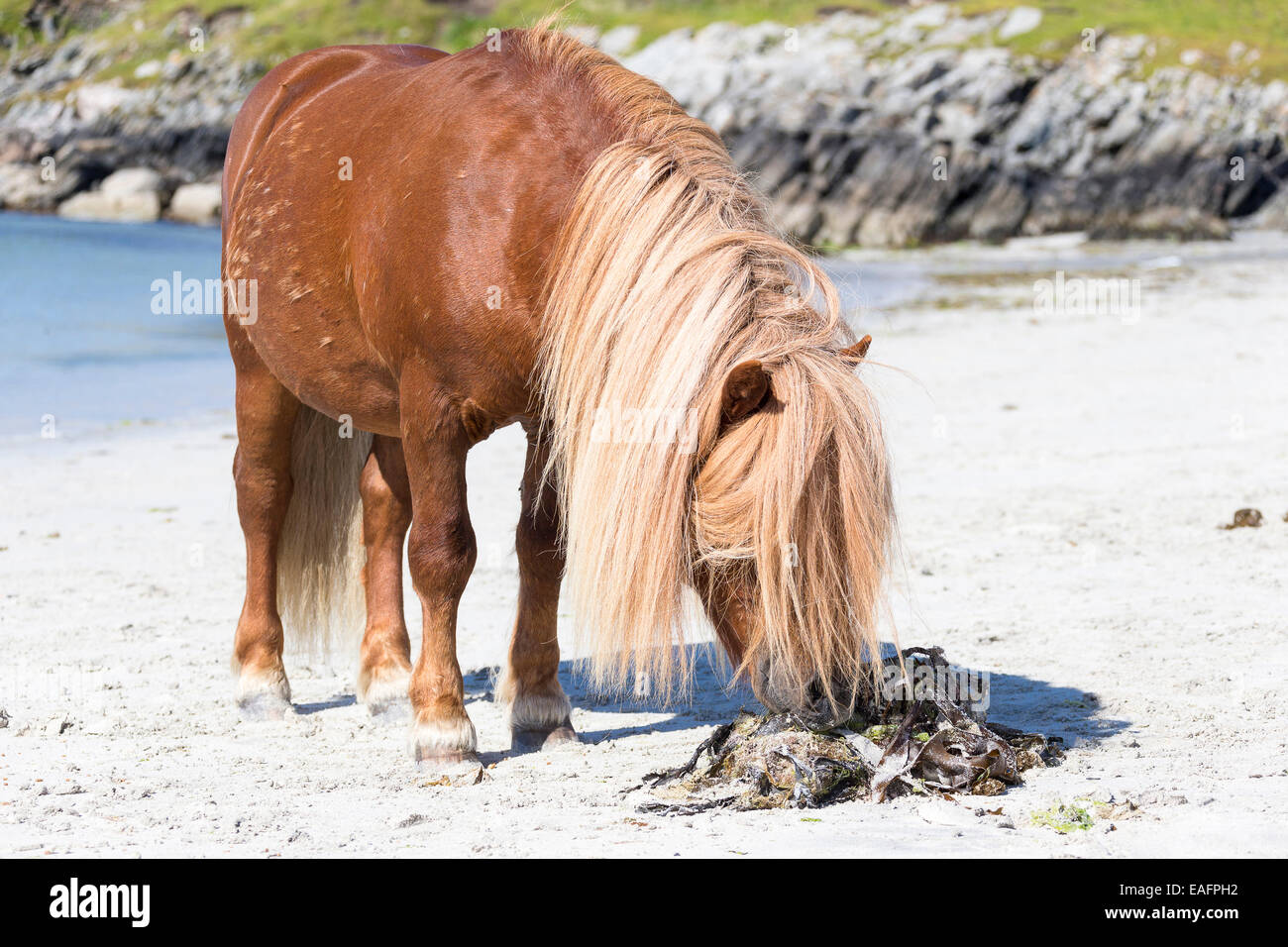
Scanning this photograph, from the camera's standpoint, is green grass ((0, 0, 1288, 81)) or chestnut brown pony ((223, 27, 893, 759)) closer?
chestnut brown pony ((223, 27, 893, 759))

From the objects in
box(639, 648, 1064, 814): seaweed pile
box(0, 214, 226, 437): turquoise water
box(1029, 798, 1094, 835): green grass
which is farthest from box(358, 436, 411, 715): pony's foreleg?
box(0, 214, 226, 437): turquoise water

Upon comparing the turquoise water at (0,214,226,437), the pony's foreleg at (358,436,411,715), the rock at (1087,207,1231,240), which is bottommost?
the pony's foreleg at (358,436,411,715)

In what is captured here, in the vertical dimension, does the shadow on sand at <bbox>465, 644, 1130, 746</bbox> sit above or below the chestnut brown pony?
below

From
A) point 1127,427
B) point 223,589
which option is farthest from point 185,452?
point 1127,427

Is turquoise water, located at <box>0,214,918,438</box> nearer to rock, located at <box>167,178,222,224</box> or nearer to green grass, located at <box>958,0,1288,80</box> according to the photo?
rock, located at <box>167,178,222,224</box>

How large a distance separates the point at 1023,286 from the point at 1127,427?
13.0 m

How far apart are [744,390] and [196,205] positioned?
→ 41.9 metres

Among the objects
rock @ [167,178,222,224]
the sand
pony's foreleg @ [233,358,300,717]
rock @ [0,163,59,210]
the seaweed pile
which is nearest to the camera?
the sand

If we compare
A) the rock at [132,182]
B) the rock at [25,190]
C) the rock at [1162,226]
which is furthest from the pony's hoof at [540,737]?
the rock at [25,190]

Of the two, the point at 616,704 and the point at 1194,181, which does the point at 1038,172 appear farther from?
the point at 616,704

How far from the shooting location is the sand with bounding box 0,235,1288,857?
3516 mm

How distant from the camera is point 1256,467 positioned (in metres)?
8.32

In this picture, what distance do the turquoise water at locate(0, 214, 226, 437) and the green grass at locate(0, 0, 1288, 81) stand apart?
12.0 meters

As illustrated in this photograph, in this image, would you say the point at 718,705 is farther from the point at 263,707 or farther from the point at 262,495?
the point at 262,495
